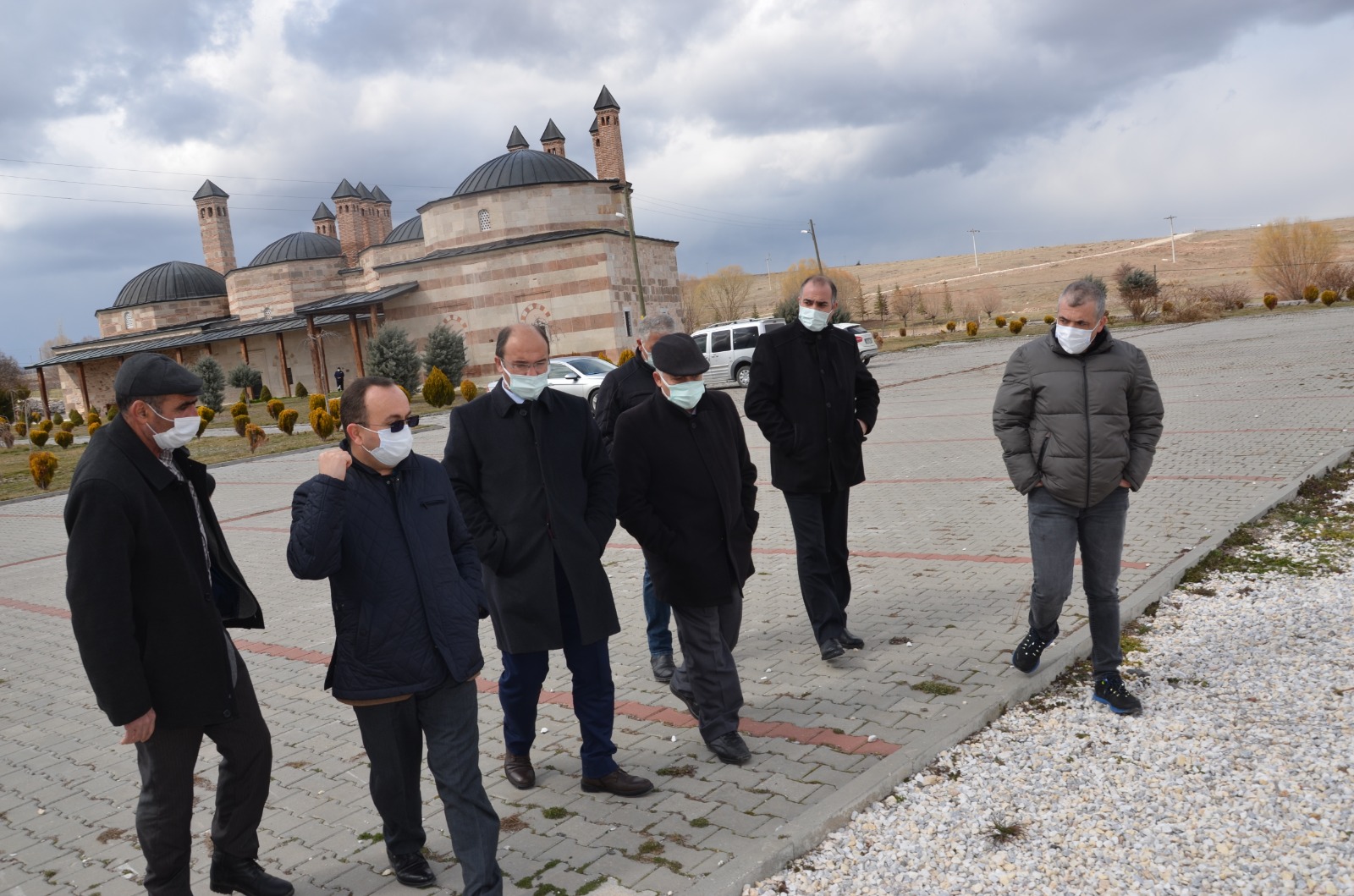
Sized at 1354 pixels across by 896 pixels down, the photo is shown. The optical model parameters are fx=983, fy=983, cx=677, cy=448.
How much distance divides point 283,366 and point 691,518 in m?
52.5

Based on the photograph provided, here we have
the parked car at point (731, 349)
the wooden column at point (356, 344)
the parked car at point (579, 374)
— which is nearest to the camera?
the parked car at point (579, 374)

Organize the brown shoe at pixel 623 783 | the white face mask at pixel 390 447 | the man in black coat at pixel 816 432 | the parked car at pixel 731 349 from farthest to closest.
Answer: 1. the parked car at pixel 731 349
2. the man in black coat at pixel 816 432
3. the brown shoe at pixel 623 783
4. the white face mask at pixel 390 447

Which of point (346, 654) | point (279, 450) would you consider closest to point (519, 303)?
point (279, 450)

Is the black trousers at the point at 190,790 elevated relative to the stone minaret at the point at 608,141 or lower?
lower

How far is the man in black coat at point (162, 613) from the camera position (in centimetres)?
292

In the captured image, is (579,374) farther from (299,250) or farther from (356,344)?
(299,250)

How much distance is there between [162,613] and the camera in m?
3.07

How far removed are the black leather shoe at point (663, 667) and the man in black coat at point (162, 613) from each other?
7.90 ft

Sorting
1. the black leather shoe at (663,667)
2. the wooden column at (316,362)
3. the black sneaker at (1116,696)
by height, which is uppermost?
the wooden column at (316,362)

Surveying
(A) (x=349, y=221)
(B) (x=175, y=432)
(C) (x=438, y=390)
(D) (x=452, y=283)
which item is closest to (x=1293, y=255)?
(D) (x=452, y=283)

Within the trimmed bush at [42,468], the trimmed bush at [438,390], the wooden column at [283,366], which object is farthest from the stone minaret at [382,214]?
the trimmed bush at [42,468]

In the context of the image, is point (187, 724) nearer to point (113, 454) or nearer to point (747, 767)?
point (113, 454)

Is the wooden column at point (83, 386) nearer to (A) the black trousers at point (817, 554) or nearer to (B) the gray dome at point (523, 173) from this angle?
(B) the gray dome at point (523, 173)

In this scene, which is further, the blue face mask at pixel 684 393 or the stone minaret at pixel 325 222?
the stone minaret at pixel 325 222
